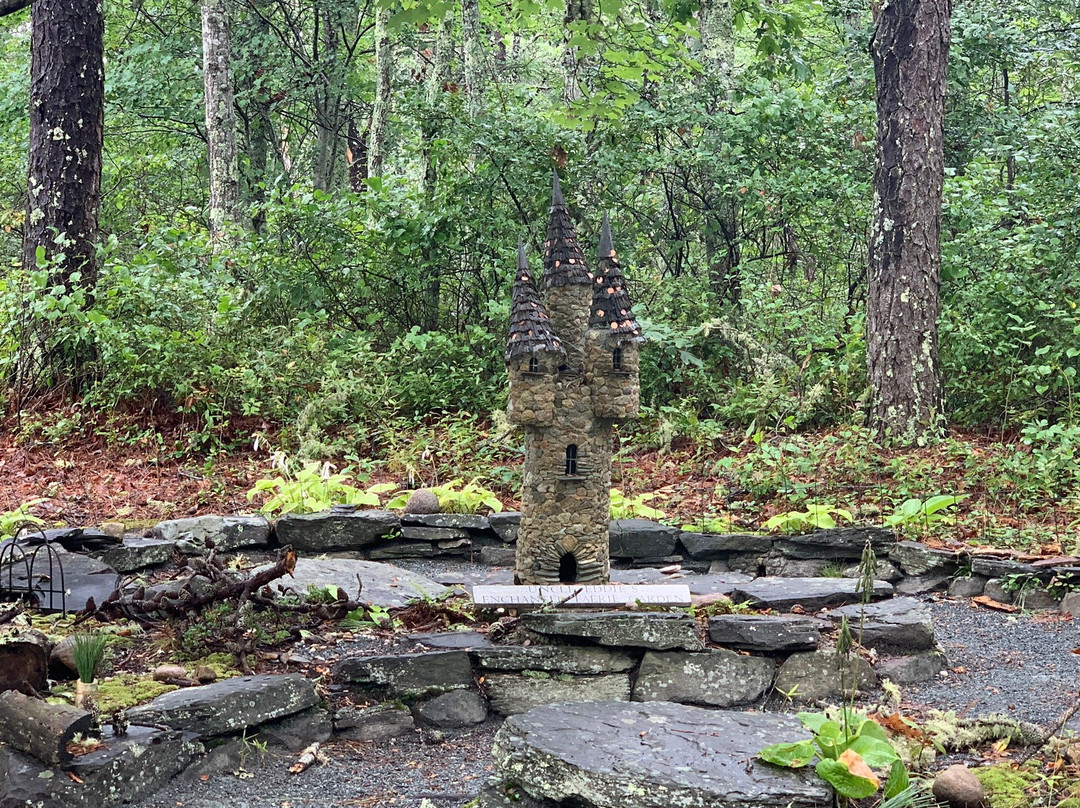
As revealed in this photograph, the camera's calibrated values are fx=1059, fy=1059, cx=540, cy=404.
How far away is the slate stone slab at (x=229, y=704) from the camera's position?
13.2 ft

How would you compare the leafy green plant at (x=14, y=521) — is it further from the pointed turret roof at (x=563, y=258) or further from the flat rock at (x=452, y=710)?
the pointed turret roof at (x=563, y=258)

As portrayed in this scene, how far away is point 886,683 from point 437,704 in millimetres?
2077

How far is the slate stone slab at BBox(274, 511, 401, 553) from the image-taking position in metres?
7.39

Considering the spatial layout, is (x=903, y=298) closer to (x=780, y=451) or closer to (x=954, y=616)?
(x=780, y=451)

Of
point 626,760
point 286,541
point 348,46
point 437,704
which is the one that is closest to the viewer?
point 626,760

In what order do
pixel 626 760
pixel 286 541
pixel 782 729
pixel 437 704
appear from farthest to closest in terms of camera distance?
pixel 286 541 → pixel 437 704 → pixel 782 729 → pixel 626 760

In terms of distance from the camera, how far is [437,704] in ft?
15.9

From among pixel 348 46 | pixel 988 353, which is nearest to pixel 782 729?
pixel 988 353

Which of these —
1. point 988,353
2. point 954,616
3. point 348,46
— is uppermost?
point 348,46

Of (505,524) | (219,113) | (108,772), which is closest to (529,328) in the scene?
(505,524)

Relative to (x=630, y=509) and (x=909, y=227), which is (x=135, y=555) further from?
(x=909, y=227)

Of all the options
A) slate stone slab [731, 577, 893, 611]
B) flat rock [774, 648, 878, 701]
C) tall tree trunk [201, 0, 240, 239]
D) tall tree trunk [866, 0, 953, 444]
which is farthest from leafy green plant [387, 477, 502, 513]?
tall tree trunk [201, 0, 240, 239]

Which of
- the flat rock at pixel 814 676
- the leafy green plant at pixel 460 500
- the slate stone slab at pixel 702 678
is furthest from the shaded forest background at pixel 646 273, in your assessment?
the slate stone slab at pixel 702 678

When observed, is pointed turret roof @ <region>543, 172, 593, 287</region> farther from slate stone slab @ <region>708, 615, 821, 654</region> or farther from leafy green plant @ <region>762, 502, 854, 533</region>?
leafy green plant @ <region>762, 502, 854, 533</region>
